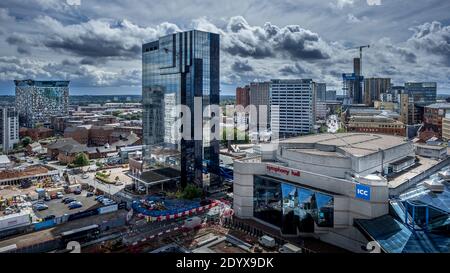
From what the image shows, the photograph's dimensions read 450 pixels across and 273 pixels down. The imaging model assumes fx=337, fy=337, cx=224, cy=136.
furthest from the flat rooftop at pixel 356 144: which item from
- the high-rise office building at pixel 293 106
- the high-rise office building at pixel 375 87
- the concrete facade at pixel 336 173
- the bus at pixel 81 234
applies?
the high-rise office building at pixel 375 87

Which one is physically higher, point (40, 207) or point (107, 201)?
point (107, 201)

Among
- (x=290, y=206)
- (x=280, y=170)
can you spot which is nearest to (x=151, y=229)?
(x=290, y=206)

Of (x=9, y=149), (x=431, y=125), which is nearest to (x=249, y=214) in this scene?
(x=431, y=125)

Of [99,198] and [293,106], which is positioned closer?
[99,198]

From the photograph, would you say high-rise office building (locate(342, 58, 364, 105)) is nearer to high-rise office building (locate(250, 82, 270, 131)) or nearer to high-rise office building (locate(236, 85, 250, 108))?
high-rise office building (locate(236, 85, 250, 108))

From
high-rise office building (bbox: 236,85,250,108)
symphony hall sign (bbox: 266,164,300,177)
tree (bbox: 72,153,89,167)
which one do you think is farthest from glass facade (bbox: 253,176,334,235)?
high-rise office building (bbox: 236,85,250,108)

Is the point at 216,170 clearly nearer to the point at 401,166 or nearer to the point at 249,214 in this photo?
the point at 249,214

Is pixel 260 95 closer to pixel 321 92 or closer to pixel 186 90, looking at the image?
pixel 321 92
